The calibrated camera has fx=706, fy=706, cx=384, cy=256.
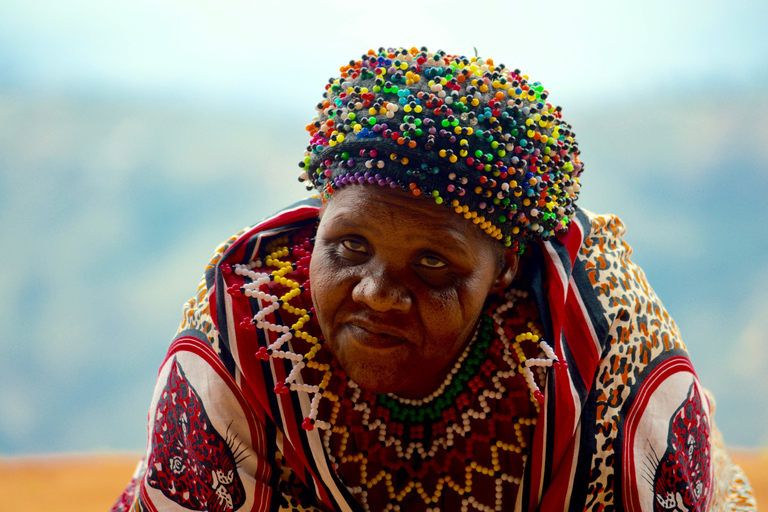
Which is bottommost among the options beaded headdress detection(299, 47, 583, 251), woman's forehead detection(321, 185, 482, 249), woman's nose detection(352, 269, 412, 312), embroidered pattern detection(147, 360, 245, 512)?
embroidered pattern detection(147, 360, 245, 512)

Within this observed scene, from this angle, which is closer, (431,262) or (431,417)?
(431,262)

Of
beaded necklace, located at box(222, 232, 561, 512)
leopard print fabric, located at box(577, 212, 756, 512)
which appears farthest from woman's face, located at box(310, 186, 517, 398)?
leopard print fabric, located at box(577, 212, 756, 512)

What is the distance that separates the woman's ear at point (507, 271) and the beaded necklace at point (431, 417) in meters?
0.06

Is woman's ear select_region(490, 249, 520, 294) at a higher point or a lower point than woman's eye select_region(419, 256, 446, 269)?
higher

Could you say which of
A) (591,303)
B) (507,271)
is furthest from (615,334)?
(507,271)

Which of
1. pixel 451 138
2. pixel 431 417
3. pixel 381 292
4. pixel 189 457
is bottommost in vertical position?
pixel 189 457

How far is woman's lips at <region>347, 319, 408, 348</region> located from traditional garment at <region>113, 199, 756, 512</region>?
0.18m

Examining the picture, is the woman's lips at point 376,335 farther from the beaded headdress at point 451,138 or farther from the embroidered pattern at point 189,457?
the embroidered pattern at point 189,457

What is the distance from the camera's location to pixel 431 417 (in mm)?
1278

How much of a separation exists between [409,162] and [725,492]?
43.4 inches

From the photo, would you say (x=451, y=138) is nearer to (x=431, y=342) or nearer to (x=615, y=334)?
(x=431, y=342)

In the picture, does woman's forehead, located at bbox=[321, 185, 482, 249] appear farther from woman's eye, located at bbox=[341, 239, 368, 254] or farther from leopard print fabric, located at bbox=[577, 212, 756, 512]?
leopard print fabric, located at bbox=[577, 212, 756, 512]

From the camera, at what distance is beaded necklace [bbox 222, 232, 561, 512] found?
1.23 metres

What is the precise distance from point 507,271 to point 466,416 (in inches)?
10.6
